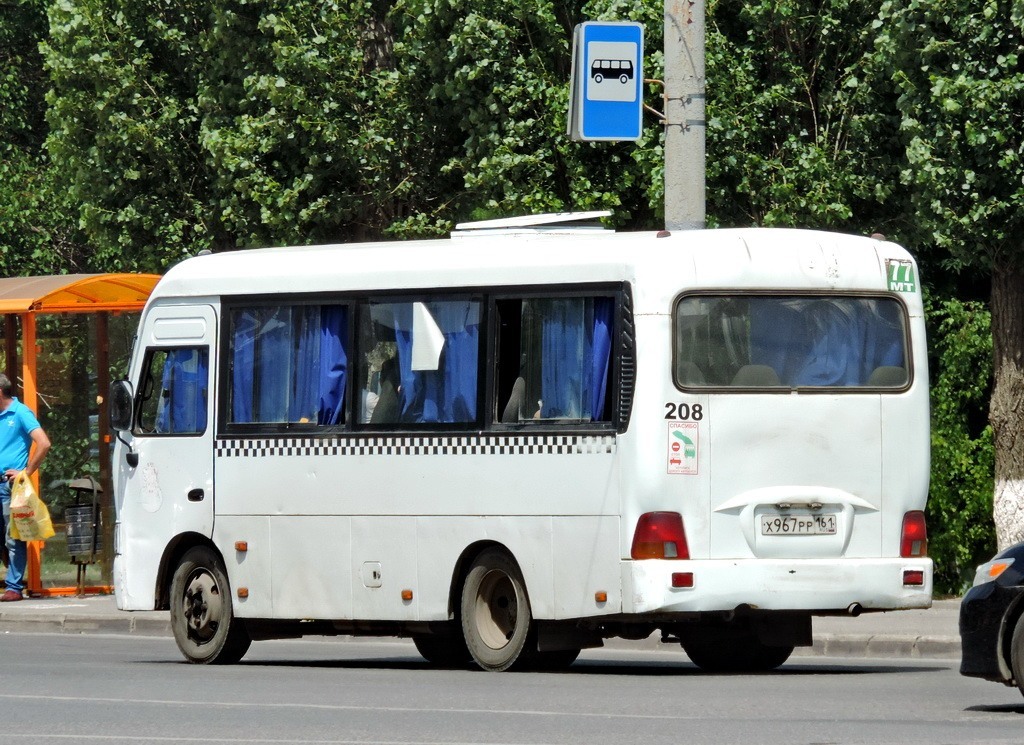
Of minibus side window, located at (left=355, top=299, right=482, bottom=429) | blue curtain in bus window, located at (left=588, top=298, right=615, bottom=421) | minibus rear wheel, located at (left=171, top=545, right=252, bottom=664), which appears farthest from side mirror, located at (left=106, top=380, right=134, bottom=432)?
blue curtain in bus window, located at (left=588, top=298, right=615, bottom=421)

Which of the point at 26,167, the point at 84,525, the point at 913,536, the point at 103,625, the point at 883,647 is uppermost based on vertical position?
the point at 26,167

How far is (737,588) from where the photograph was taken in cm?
1284

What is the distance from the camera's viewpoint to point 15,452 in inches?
804

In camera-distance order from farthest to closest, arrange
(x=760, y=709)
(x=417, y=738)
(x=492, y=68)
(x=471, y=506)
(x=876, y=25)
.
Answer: (x=492, y=68) < (x=876, y=25) < (x=471, y=506) < (x=760, y=709) < (x=417, y=738)

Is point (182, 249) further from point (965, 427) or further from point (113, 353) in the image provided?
point (965, 427)

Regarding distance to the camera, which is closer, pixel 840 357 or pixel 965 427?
pixel 840 357

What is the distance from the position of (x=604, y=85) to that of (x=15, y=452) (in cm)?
722

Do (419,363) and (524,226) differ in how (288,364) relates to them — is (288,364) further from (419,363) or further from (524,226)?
(524,226)

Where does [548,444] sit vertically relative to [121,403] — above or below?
below

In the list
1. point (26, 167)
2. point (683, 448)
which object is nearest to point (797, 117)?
point (683, 448)

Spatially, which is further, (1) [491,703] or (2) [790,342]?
(2) [790,342]

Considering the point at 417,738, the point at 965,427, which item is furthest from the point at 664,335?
the point at 965,427

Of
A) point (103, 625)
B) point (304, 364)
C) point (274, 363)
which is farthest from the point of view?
point (103, 625)

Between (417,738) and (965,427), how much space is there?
12740 millimetres
